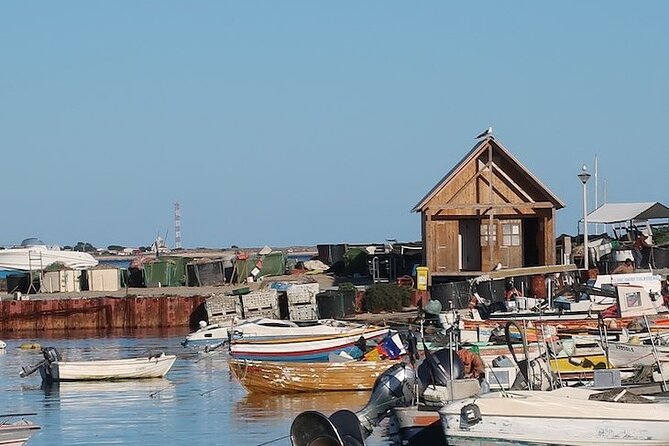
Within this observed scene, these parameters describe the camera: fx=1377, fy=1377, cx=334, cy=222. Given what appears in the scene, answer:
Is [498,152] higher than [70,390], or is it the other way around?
[498,152]

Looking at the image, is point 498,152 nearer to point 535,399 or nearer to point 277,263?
point 277,263

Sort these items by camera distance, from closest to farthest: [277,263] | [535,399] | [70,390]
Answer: [535,399] → [70,390] → [277,263]

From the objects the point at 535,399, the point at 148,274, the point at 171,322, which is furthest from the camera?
the point at 148,274

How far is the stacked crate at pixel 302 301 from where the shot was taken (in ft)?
187

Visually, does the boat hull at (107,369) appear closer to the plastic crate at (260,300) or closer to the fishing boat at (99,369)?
the fishing boat at (99,369)

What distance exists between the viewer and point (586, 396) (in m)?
22.2

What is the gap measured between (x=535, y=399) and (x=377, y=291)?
35605 mm

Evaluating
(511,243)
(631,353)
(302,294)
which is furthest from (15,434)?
(511,243)

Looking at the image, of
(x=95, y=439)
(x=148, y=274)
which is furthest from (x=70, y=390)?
(x=148, y=274)

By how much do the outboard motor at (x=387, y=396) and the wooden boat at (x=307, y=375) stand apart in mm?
7908

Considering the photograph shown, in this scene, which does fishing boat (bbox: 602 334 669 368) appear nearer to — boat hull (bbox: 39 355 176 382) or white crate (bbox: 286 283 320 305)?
boat hull (bbox: 39 355 176 382)

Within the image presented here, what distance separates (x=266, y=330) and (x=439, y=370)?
2241cm

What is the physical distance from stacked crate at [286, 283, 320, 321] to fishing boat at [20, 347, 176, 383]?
16.5 m

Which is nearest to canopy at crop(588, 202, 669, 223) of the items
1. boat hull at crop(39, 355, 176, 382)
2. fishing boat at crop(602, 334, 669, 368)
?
boat hull at crop(39, 355, 176, 382)
